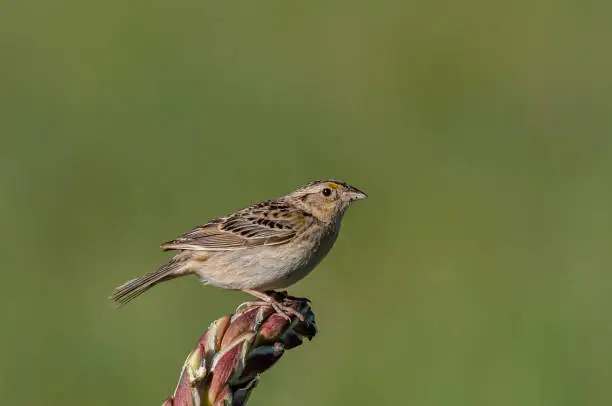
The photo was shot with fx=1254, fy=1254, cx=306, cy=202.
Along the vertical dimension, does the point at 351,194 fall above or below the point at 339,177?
above

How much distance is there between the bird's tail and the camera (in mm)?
5613

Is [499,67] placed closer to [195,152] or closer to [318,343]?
[195,152]

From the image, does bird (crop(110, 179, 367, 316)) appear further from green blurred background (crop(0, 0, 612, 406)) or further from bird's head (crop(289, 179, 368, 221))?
green blurred background (crop(0, 0, 612, 406))

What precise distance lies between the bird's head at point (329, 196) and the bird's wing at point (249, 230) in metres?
0.09

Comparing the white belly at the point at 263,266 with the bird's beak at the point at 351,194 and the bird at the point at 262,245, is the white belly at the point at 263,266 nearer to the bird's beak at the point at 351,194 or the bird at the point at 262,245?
the bird at the point at 262,245

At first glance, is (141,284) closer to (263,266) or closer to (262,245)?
(263,266)

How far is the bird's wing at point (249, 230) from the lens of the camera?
6223 mm

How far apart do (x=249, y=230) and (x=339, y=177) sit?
5.58m

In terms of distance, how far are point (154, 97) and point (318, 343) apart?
4488 mm

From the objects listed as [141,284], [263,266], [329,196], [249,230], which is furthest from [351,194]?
[141,284]

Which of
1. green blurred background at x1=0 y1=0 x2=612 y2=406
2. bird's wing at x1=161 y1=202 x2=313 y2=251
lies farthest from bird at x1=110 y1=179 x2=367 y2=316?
green blurred background at x1=0 y1=0 x2=612 y2=406

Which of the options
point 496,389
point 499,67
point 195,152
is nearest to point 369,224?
point 195,152

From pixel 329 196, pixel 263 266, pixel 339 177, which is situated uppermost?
pixel 329 196

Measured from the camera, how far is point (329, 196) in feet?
21.9
